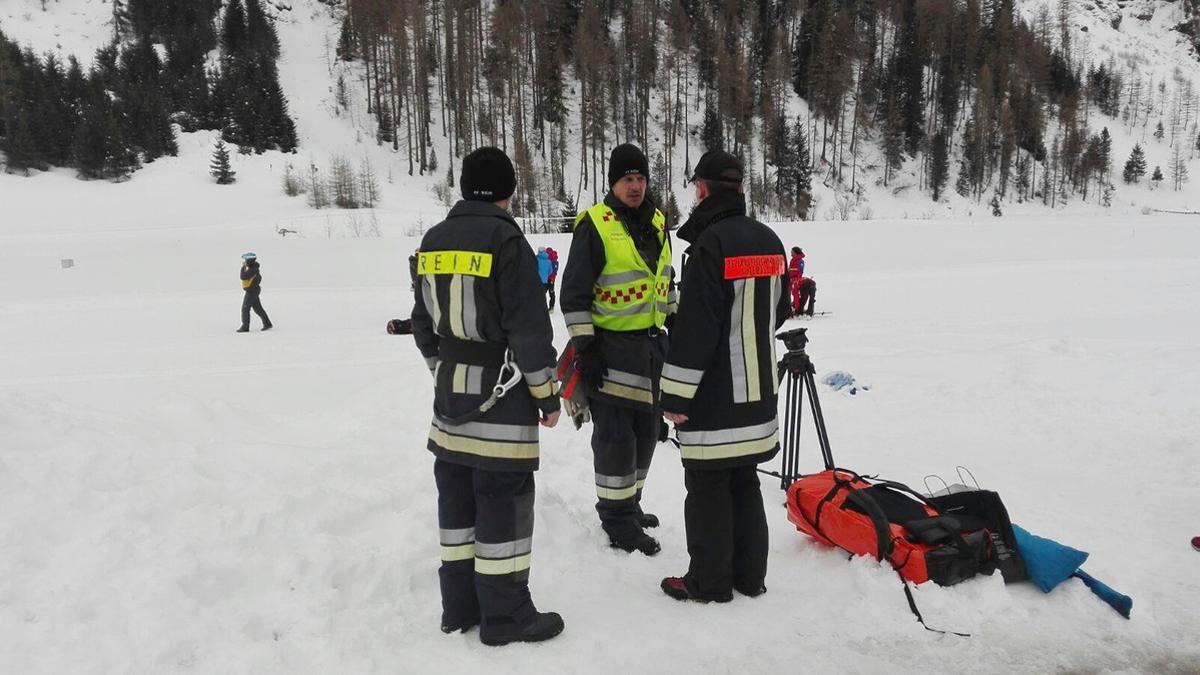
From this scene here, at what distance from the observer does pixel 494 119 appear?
37.5 m

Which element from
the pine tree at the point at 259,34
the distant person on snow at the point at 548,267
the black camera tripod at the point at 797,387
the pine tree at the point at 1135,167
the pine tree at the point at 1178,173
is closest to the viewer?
the black camera tripod at the point at 797,387

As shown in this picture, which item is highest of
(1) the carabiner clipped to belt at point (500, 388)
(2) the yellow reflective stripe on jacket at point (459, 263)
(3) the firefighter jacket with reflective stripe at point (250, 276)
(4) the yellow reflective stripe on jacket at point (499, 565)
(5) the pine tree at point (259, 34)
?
(5) the pine tree at point (259, 34)

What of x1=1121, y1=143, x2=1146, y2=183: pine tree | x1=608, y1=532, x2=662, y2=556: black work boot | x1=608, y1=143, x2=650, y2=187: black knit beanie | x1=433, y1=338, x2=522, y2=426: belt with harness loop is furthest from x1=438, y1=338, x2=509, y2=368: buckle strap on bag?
x1=1121, y1=143, x2=1146, y2=183: pine tree

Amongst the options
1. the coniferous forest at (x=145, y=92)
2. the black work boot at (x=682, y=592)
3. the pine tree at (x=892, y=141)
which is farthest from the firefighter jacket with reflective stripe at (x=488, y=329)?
the pine tree at (x=892, y=141)

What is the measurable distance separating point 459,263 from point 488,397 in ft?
1.64

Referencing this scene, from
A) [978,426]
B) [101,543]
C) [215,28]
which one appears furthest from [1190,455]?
[215,28]

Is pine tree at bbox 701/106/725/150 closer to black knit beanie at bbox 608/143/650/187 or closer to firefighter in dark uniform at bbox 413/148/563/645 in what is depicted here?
black knit beanie at bbox 608/143/650/187

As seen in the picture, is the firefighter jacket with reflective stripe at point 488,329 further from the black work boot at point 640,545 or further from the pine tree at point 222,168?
the pine tree at point 222,168

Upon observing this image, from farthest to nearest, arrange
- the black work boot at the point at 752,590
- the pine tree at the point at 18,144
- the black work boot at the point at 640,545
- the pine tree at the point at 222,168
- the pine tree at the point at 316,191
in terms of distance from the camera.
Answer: the pine tree at the point at 222,168 → the pine tree at the point at 18,144 → the pine tree at the point at 316,191 → the black work boot at the point at 640,545 → the black work boot at the point at 752,590

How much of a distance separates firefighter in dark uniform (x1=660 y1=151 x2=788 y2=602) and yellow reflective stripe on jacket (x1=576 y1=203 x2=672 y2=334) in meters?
0.50

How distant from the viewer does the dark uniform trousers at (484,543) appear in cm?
266

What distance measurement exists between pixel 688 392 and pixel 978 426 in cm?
390

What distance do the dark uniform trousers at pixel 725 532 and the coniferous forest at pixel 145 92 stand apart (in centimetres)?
3340

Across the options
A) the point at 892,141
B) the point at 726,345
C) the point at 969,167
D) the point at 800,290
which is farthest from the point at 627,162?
the point at 969,167
